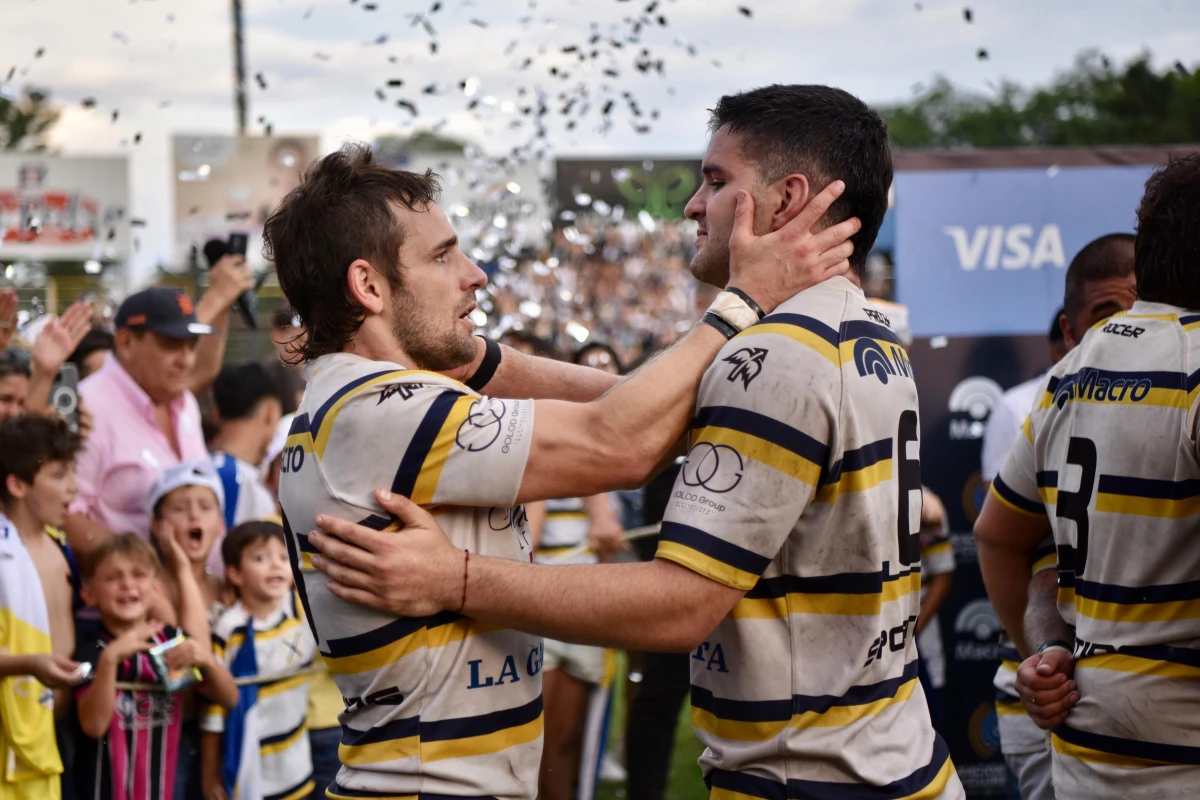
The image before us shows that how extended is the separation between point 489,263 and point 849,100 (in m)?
6.22

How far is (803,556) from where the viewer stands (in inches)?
90.9

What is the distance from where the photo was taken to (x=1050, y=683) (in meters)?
2.91

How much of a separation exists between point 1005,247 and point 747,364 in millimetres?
4759

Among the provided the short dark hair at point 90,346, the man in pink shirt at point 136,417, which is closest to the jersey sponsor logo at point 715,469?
the man in pink shirt at point 136,417

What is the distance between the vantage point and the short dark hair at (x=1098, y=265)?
3.85 meters

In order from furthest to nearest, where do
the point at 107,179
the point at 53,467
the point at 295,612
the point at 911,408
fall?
the point at 107,179 → the point at 295,612 → the point at 53,467 → the point at 911,408

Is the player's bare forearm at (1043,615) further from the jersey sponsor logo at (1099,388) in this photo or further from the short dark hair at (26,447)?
the short dark hair at (26,447)

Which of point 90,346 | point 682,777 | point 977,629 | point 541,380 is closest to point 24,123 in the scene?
point 90,346

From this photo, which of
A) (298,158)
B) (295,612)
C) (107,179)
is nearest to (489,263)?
(295,612)

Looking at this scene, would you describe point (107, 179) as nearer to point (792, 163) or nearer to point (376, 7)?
point (376, 7)

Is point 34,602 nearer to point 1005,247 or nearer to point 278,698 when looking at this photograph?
point 278,698

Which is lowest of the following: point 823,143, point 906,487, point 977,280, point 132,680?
point 132,680

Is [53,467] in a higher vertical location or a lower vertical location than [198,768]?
higher

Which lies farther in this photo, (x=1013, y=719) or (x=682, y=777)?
(x=682, y=777)
